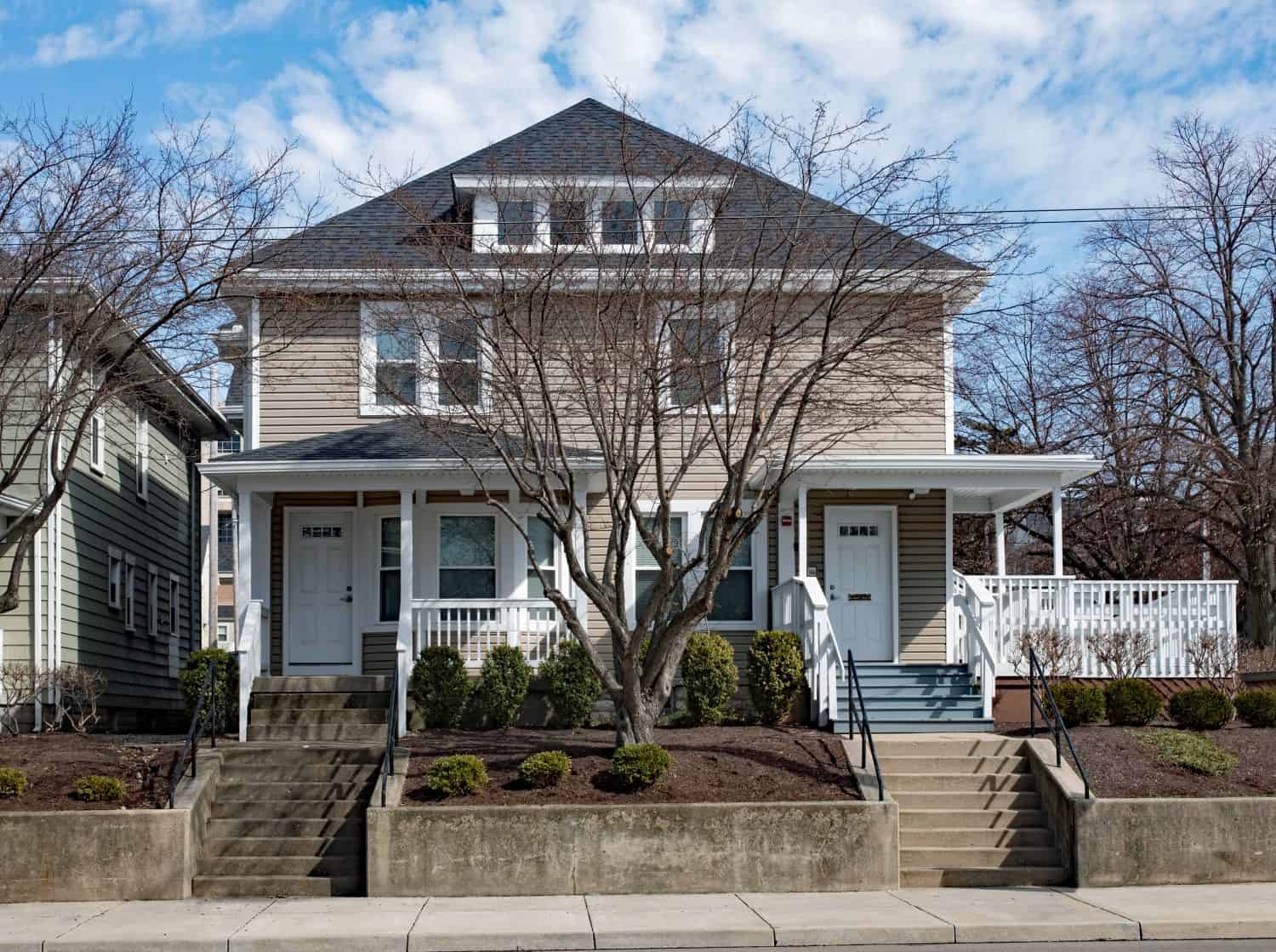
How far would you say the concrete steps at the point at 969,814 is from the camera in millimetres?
12695

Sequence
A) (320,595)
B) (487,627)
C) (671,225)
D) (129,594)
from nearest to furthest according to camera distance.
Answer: (671,225) → (487,627) → (320,595) → (129,594)

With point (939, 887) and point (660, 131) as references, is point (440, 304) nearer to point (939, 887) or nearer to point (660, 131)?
point (660, 131)

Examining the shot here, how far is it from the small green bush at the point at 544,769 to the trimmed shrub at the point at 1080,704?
18.6ft

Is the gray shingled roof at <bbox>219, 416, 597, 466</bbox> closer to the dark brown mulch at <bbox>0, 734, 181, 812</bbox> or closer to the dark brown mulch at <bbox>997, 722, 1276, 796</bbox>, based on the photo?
the dark brown mulch at <bbox>0, 734, 181, 812</bbox>

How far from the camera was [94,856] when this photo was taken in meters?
12.2

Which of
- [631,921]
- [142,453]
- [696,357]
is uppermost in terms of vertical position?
[696,357]

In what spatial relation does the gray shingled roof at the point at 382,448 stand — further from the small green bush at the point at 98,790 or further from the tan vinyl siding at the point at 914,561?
the small green bush at the point at 98,790

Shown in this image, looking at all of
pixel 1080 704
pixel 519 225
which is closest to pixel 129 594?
pixel 519 225

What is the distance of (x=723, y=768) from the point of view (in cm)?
1378

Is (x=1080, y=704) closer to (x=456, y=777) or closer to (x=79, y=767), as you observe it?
(x=456, y=777)

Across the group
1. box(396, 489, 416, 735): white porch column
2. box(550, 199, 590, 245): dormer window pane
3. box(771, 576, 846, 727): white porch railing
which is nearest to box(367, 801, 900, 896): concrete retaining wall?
box(771, 576, 846, 727): white porch railing

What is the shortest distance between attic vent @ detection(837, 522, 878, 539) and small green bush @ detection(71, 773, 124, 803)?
9.83 meters

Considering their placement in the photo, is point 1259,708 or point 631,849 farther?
point 1259,708

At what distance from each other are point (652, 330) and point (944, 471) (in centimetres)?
484
